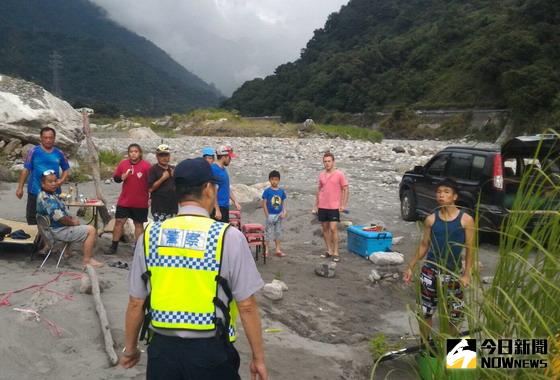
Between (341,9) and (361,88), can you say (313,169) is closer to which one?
(361,88)

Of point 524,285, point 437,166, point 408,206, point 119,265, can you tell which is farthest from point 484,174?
point 524,285

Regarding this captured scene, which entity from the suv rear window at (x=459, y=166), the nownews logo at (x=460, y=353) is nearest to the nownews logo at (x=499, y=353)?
the nownews logo at (x=460, y=353)

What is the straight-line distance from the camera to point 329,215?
319 inches

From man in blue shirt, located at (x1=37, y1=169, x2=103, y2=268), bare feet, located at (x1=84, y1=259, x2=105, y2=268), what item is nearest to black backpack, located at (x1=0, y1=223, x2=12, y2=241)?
man in blue shirt, located at (x1=37, y1=169, x2=103, y2=268)

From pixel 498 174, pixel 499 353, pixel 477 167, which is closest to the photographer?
pixel 499 353

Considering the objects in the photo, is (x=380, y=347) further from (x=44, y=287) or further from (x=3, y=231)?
(x=3, y=231)

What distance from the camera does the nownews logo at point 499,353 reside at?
6.15 ft

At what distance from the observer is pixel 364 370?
4715mm

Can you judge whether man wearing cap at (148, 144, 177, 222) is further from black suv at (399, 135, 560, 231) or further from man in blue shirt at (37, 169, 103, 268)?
black suv at (399, 135, 560, 231)

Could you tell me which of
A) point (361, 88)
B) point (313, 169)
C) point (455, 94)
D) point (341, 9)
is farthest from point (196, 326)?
point (341, 9)

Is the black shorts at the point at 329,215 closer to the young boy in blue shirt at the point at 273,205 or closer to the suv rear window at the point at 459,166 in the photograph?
the young boy in blue shirt at the point at 273,205

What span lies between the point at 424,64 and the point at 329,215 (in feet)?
236

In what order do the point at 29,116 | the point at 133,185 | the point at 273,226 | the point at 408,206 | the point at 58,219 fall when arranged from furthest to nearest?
1. the point at 29,116
2. the point at 408,206
3. the point at 273,226
4. the point at 133,185
5. the point at 58,219

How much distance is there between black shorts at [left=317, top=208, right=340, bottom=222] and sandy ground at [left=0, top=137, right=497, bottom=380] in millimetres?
692
